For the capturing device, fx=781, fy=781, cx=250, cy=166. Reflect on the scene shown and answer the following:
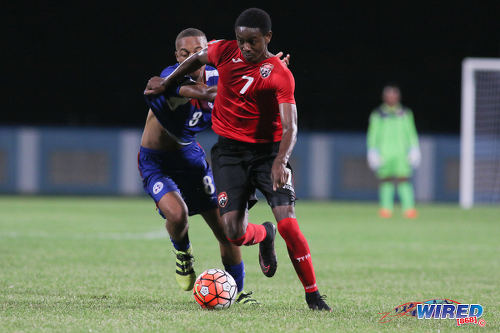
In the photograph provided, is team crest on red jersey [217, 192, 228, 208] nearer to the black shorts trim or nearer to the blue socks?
the black shorts trim

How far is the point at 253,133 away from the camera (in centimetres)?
541

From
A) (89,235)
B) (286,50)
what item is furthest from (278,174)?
(286,50)

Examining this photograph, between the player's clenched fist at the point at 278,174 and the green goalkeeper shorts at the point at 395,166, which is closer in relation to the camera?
the player's clenched fist at the point at 278,174

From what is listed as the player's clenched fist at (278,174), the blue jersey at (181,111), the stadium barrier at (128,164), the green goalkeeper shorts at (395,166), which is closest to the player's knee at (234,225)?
the player's clenched fist at (278,174)

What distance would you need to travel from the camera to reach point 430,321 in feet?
16.0

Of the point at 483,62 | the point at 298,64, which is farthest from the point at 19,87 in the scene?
the point at 483,62

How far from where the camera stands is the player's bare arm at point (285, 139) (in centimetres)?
501

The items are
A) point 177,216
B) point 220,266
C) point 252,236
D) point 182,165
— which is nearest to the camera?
point 252,236

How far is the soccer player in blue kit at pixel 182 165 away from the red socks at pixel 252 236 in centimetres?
46

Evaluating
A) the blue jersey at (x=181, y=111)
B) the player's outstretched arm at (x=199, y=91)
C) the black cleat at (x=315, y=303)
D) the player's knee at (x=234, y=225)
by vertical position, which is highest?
the player's outstretched arm at (x=199, y=91)

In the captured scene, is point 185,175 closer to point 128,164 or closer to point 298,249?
point 298,249

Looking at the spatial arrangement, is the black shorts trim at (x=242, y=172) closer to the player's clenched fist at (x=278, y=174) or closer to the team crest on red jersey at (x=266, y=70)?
the player's clenched fist at (x=278, y=174)

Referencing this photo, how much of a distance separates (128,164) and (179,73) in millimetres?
16865

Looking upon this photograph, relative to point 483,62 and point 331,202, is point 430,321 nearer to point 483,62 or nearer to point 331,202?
point 483,62
